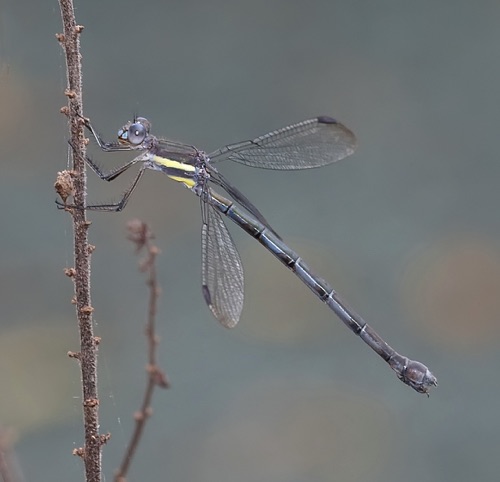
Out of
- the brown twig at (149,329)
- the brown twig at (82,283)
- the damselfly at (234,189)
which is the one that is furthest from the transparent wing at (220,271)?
the brown twig at (82,283)

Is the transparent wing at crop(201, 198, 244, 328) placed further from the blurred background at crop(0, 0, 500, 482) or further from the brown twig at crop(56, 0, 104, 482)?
the blurred background at crop(0, 0, 500, 482)

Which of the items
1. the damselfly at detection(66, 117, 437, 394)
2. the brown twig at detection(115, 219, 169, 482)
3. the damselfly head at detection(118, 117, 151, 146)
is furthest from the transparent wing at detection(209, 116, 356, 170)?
the brown twig at detection(115, 219, 169, 482)

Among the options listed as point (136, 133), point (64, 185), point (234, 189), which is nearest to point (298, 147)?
point (234, 189)

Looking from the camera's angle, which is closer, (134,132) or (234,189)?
(134,132)

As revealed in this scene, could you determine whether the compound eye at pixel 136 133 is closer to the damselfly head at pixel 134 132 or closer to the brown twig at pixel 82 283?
the damselfly head at pixel 134 132

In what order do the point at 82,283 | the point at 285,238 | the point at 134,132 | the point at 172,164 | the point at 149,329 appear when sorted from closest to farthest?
the point at 82,283, the point at 149,329, the point at 134,132, the point at 172,164, the point at 285,238

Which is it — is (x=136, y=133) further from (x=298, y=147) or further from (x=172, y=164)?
(x=298, y=147)
